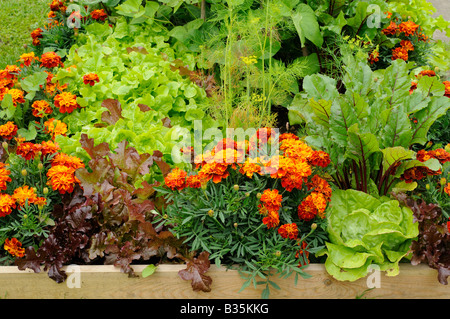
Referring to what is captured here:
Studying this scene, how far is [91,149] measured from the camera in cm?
225

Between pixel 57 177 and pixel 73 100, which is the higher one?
pixel 73 100

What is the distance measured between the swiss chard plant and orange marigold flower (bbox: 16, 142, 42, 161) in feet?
4.31

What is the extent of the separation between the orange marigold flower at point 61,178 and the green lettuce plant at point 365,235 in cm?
116

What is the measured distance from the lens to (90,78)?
264 centimetres

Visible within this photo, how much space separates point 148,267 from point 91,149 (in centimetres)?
77

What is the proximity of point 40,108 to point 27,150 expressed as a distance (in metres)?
0.60

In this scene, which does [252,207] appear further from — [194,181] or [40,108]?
[40,108]

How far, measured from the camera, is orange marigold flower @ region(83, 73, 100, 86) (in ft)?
8.64

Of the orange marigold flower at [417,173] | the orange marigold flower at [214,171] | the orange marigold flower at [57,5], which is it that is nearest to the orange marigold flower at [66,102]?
the orange marigold flower at [214,171]

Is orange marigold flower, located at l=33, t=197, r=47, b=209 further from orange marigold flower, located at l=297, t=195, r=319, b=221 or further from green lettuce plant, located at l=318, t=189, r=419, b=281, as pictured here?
green lettuce plant, located at l=318, t=189, r=419, b=281

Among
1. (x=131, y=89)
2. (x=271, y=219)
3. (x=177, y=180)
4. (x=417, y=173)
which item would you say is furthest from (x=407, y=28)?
(x=177, y=180)
